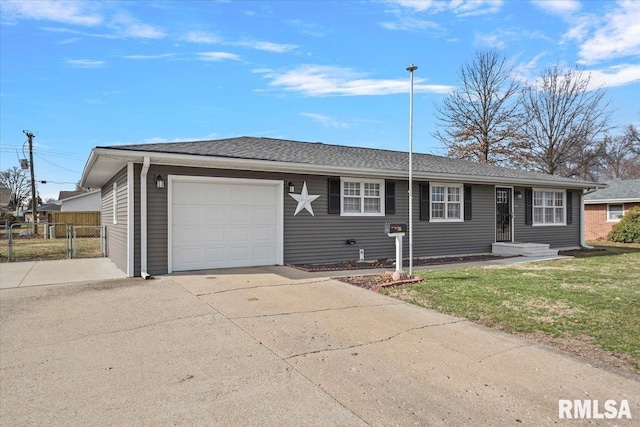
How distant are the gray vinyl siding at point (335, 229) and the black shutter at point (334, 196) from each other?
122 mm

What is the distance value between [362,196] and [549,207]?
8.66 meters

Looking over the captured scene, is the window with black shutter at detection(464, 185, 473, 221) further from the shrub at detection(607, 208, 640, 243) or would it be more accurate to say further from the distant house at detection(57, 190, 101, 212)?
the distant house at detection(57, 190, 101, 212)

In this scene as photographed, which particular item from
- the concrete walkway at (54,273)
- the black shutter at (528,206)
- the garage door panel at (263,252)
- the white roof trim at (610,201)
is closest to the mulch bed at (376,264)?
the garage door panel at (263,252)

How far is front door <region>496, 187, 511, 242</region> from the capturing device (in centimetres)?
1388

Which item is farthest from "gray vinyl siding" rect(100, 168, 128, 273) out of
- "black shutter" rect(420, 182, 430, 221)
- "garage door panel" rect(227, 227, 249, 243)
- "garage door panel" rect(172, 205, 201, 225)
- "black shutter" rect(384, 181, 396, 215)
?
"black shutter" rect(420, 182, 430, 221)

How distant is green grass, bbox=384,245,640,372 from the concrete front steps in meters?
2.98

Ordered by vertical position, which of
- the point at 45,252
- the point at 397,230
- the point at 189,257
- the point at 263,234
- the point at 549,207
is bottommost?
the point at 45,252

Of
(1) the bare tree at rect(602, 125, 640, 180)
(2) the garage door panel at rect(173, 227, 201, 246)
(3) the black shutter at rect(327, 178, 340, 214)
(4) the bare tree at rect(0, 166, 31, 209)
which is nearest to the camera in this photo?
(2) the garage door panel at rect(173, 227, 201, 246)

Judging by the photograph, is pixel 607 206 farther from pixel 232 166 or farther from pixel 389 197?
pixel 232 166

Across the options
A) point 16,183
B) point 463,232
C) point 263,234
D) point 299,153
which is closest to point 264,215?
point 263,234

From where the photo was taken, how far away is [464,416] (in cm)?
273

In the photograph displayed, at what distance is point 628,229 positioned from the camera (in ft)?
64.4

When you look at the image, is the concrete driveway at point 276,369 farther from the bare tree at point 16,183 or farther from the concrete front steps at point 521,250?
the bare tree at point 16,183

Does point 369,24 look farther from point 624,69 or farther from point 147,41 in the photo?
point 624,69
